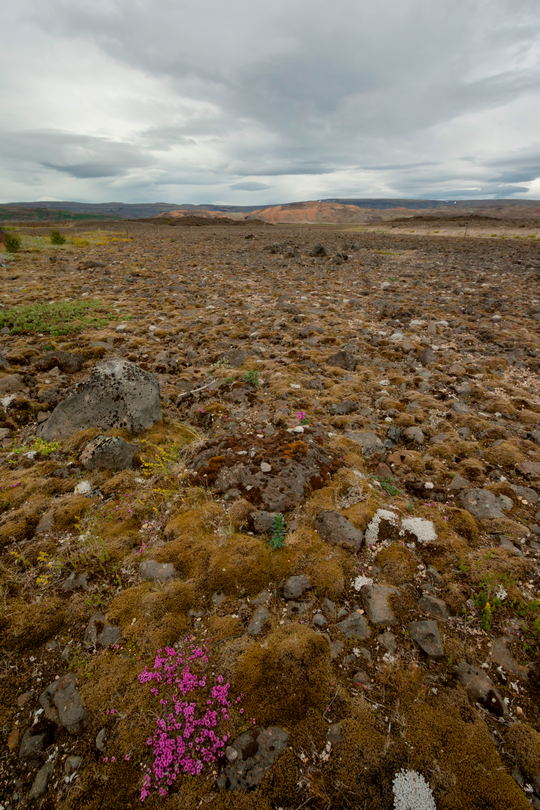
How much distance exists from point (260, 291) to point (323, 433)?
12.6 meters

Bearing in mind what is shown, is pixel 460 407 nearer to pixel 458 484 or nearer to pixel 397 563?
pixel 458 484

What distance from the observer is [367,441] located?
20.8ft

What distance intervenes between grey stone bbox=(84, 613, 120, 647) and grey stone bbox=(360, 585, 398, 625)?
8.12 feet

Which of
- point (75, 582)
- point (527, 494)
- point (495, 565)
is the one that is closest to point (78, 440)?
point (75, 582)

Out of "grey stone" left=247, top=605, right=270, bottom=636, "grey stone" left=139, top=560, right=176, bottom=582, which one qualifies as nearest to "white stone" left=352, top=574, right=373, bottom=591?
"grey stone" left=247, top=605, right=270, bottom=636

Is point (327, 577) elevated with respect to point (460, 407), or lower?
lower

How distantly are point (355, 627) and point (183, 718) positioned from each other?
169 cm

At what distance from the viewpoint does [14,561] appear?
4129 millimetres

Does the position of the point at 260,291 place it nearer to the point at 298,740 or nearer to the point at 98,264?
the point at 98,264

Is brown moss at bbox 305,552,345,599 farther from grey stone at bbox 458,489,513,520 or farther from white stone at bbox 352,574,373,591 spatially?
grey stone at bbox 458,489,513,520

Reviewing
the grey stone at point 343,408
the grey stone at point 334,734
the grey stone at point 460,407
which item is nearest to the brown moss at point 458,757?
the grey stone at point 334,734

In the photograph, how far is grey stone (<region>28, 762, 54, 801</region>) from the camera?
2.52 meters

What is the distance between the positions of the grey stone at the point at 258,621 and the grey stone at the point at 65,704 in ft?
4.86

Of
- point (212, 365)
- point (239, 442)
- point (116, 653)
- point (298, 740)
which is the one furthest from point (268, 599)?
point (212, 365)
